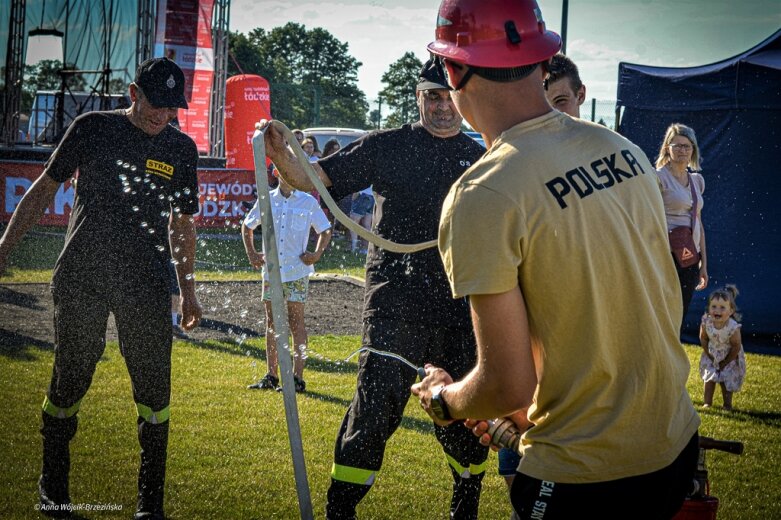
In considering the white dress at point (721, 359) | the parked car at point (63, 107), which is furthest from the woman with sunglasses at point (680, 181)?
the parked car at point (63, 107)

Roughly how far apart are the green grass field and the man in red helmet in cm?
279

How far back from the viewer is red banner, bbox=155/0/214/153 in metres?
19.2

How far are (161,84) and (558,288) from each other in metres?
2.94

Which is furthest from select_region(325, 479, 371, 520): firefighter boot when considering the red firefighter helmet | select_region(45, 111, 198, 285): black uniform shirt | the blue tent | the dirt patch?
the blue tent

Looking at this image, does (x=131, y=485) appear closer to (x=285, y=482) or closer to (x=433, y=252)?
(x=285, y=482)

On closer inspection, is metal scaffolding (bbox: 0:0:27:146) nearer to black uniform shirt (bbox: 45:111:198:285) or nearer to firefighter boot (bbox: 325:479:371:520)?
black uniform shirt (bbox: 45:111:198:285)

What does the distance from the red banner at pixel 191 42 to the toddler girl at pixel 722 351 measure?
13870mm

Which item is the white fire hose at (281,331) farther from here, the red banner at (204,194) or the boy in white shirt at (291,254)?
the red banner at (204,194)

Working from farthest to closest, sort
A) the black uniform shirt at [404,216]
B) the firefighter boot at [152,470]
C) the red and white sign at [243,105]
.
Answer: the red and white sign at [243,105]
the firefighter boot at [152,470]
the black uniform shirt at [404,216]

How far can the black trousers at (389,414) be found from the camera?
3787mm

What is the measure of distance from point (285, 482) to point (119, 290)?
1.57 m

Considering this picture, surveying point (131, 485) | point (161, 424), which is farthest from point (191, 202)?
point (131, 485)

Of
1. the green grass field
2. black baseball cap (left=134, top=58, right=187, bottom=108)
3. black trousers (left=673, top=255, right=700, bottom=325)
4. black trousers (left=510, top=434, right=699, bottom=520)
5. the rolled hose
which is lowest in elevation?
the green grass field

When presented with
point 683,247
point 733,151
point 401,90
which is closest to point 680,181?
point 683,247
